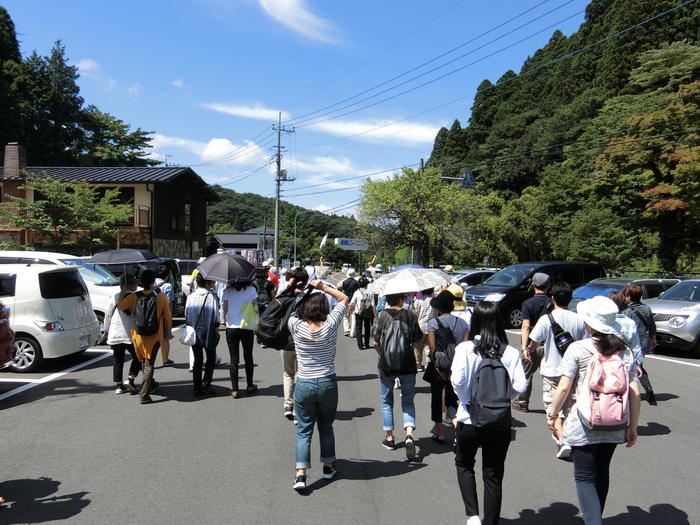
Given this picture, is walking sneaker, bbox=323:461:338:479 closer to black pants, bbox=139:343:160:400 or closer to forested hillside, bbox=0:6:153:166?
black pants, bbox=139:343:160:400

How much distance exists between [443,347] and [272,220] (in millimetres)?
92205

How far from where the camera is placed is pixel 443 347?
516cm

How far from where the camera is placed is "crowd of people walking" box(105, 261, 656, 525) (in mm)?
3295

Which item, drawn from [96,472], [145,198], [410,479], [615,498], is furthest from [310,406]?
[145,198]

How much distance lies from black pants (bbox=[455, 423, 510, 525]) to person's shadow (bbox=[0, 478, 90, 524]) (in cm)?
291

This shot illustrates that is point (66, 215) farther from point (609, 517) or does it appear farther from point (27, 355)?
point (609, 517)

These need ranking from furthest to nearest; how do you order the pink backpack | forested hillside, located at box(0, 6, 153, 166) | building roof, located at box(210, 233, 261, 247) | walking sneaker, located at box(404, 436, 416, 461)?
1. building roof, located at box(210, 233, 261, 247)
2. forested hillside, located at box(0, 6, 153, 166)
3. walking sneaker, located at box(404, 436, 416, 461)
4. the pink backpack

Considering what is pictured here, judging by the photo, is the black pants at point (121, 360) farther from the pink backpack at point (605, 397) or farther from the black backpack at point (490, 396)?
the pink backpack at point (605, 397)

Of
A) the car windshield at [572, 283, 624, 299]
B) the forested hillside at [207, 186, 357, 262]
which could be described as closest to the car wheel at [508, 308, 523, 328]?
the car windshield at [572, 283, 624, 299]

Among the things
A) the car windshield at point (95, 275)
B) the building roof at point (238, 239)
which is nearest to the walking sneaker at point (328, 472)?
the car windshield at point (95, 275)

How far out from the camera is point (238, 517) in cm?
383

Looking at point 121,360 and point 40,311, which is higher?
point 40,311

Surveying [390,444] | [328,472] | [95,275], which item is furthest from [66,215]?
[328,472]

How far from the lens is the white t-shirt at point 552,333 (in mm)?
5418
